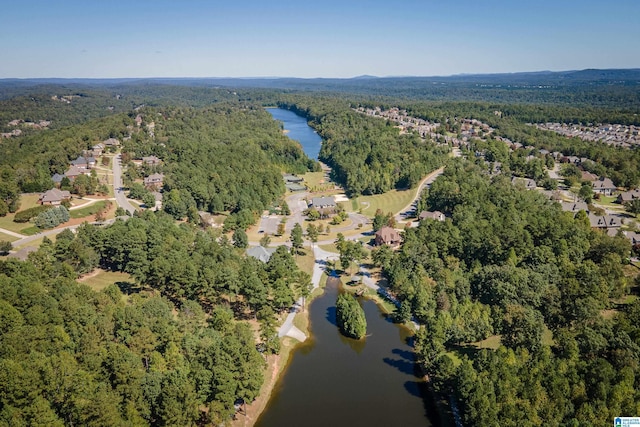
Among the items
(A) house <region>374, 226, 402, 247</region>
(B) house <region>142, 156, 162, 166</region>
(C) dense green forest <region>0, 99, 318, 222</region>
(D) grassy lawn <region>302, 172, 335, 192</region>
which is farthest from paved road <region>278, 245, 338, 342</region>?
(B) house <region>142, 156, 162, 166</region>

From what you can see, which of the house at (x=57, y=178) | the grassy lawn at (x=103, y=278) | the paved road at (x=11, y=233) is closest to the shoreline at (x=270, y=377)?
the grassy lawn at (x=103, y=278)

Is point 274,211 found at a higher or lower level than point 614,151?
lower

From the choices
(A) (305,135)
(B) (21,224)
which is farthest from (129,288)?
(A) (305,135)

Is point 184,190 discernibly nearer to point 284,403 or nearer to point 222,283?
point 222,283

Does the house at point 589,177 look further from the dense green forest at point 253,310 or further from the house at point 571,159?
the dense green forest at point 253,310

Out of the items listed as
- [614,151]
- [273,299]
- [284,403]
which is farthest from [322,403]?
[614,151]
